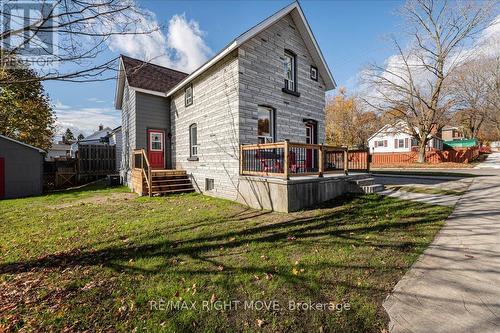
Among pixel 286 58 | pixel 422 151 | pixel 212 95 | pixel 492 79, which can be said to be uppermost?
pixel 492 79

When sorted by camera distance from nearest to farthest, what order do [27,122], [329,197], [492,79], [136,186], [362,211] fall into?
[362,211] → [329,197] → [136,186] → [27,122] → [492,79]

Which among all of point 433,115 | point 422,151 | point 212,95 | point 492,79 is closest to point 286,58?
point 212,95

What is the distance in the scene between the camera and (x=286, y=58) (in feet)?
33.6

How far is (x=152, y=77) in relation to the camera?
14047 mm

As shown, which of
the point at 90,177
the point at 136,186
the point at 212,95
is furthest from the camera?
the point at 90,177

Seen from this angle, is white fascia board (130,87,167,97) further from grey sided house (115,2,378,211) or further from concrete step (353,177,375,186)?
concrete step (353,177,375,186)

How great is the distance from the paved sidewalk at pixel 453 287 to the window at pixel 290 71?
771 cm

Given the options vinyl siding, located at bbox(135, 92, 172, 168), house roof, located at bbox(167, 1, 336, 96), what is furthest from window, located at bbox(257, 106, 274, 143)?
vinyl siding, located at bbox(135, 92, 172, 168)

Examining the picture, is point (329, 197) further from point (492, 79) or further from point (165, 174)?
point (492, 79)

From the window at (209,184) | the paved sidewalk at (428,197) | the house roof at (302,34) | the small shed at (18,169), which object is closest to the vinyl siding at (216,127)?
the window at (209,184)

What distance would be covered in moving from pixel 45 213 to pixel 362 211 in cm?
970

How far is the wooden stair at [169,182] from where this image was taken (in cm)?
1047

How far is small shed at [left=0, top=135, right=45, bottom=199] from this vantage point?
11641mm

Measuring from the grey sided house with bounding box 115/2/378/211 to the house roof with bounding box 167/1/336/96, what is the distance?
37mm
